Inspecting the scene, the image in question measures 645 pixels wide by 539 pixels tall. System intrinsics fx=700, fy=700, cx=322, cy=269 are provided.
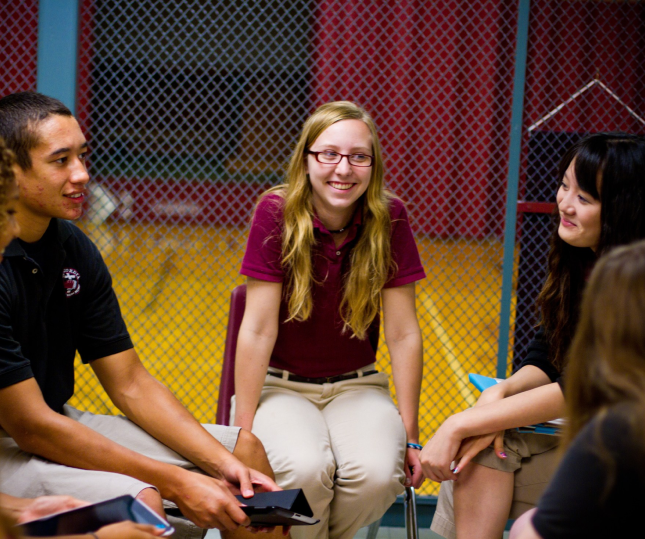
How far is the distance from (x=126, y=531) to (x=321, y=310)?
101 cm

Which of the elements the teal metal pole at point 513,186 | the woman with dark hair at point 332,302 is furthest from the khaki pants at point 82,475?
the teal metal pole at point 513,186

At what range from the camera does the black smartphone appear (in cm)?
102

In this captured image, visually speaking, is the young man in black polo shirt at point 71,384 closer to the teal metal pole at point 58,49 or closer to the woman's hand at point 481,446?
the woman's hand at point 481,446

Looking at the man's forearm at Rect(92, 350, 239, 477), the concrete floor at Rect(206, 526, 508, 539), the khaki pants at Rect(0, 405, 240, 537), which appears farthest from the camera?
the concrete floor at Rect(206, 526, 508, 539)

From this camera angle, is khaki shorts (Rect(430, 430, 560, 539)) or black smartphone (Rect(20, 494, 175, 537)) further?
khaki shorts (Rect(430, 430, 560, 539))

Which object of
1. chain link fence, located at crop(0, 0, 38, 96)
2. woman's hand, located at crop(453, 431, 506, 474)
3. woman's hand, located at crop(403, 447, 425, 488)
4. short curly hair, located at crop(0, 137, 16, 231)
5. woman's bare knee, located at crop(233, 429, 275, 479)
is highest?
chain link fence, located at crop(0, 0, 38, 96)

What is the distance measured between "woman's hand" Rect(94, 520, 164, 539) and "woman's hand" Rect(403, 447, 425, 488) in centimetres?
90

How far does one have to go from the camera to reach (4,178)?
3.49ft

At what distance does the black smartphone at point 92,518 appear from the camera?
3.36 ft

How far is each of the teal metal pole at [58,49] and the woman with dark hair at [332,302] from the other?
3.62 ft

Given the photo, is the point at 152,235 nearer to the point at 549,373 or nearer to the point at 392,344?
the point at 392,344

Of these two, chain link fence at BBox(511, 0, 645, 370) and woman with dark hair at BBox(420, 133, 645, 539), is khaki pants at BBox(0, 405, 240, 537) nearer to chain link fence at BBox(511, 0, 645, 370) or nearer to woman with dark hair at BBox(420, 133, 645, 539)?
woman with dark hair at BBox(420, 133, 645, 539)

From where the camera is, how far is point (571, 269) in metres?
1.72

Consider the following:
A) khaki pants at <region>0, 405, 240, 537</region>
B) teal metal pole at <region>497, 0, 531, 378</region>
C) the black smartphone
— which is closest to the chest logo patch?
khaki pants at <region>0, 405, 240, 537</region>
